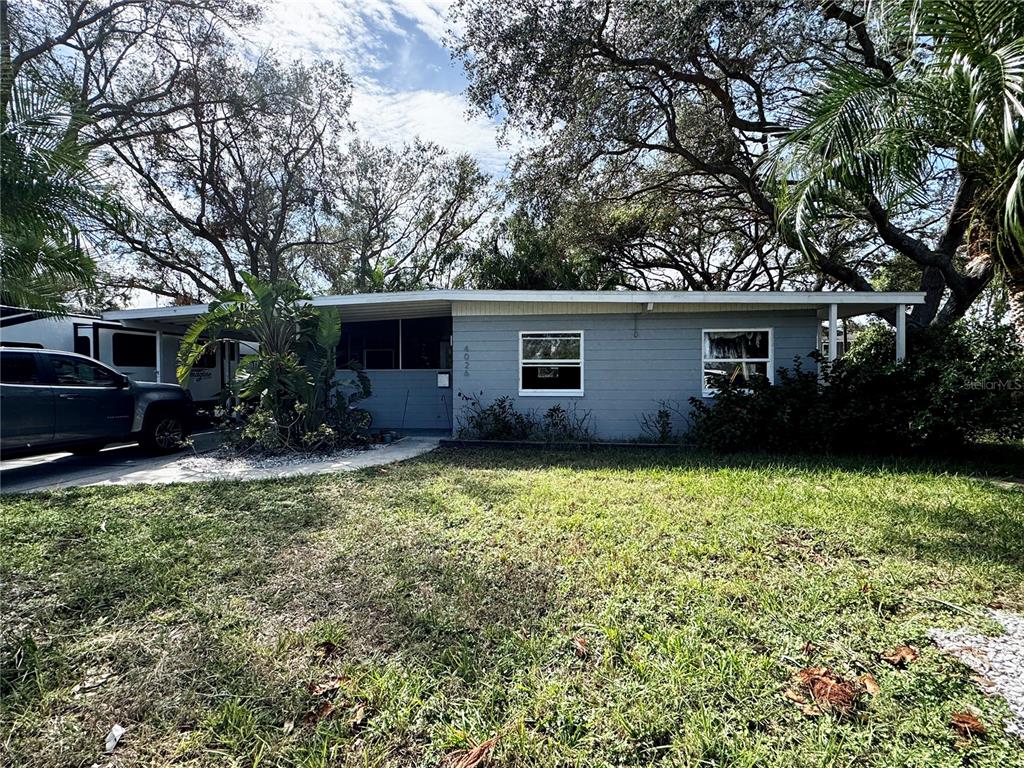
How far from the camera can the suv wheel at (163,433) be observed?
8.09 m

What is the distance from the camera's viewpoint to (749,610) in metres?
2.90

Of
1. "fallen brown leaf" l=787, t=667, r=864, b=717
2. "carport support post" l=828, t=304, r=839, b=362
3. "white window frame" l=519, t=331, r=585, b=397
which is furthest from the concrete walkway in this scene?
"carport support post" l=828, t=304, r=839, b=362

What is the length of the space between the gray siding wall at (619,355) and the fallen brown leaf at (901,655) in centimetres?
701

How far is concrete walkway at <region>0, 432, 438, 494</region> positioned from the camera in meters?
6.41

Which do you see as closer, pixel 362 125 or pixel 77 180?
pixel 77 180

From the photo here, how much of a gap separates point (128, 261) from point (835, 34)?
21146 mm

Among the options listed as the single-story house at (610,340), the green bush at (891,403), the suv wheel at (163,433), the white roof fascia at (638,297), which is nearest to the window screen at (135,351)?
the single-story house at (610,340)

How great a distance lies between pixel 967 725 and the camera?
1.99 metres

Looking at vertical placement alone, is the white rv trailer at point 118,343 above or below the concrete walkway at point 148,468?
above

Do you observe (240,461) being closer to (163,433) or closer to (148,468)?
(148,468)

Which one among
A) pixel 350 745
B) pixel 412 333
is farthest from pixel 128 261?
pixel 350 745

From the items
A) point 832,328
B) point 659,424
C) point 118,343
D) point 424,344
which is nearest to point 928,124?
point 832,328

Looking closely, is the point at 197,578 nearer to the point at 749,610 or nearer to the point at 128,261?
the point at 749,610

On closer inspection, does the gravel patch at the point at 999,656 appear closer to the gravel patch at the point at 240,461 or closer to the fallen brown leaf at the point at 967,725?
the fallen brown leaf at the point at 967,725
